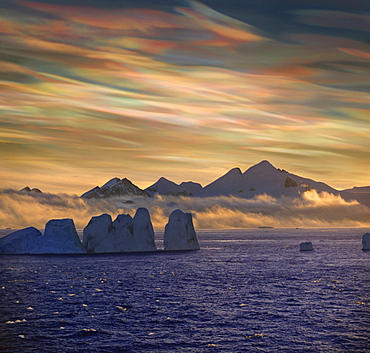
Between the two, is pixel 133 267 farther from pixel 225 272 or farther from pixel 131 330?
pixel 131 330

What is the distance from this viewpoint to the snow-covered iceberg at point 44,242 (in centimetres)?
12338

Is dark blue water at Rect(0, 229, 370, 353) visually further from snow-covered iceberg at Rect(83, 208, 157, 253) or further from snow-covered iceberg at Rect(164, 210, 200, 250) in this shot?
snow-covered iceberg at Rect(164, 210, 200, 250)

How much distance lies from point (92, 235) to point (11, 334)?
89672 mm

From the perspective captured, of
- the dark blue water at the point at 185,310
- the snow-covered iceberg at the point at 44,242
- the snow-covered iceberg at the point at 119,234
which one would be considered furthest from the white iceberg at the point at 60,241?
the dark blue water at the point at 185,310

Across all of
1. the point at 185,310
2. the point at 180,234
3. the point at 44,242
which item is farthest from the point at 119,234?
the point at 185,310

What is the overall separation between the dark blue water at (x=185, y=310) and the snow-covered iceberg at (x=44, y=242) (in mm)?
31827

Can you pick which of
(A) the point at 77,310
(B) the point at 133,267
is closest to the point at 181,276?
(B) the point at 133,267

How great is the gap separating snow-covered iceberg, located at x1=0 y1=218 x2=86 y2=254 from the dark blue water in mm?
31827

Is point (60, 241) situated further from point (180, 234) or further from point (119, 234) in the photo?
point (180, 234)

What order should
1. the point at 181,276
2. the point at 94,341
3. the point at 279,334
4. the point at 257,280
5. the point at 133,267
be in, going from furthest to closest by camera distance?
the point at 133,267
the point at 181,276
the point at 257,280
the point at 279,334
the point at 94,341

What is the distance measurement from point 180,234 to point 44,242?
3664cm

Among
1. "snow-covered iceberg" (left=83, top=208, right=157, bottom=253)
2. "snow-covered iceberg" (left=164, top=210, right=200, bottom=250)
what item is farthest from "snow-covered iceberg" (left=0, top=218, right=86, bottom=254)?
"snow-covered iceberg" (left=164, top=210, right=200, bottom=250)

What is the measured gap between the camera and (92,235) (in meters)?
128

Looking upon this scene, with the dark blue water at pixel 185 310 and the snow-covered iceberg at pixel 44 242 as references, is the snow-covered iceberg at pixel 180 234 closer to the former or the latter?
the snow-covered iceberg at pixel 44 242
